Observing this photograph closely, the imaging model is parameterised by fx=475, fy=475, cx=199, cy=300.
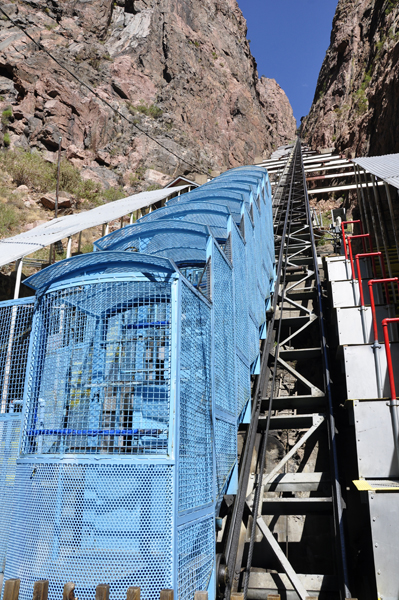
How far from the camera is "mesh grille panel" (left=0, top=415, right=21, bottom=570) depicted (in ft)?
14.3

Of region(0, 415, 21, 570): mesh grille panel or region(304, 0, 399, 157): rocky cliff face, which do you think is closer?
region(0, 415, 21, 570): mesh grille panel

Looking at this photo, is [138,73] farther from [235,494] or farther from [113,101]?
[235,494]

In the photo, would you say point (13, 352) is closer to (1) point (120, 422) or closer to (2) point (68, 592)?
(1) point (120, 422)

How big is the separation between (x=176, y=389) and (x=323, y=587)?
3.44m

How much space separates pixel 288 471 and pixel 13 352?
4.72 metres

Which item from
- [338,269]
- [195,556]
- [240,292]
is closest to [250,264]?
[240,292]

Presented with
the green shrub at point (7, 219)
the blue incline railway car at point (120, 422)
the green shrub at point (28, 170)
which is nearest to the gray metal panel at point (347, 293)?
the blue incline railway car at point (120, 422)

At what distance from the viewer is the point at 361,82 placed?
2873 centimetres

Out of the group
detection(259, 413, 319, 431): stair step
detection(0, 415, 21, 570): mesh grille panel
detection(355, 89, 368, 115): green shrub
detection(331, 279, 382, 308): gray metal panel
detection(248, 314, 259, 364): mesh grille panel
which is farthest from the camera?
detection(355, 89, 368, 115): green shrub

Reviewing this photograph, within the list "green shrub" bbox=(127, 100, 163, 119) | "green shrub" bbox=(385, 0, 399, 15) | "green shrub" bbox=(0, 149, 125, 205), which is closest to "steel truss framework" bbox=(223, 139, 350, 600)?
"green shrub" bbox=(0, 149, 125, 205)

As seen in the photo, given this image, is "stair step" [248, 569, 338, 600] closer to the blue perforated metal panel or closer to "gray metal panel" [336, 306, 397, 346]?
"gray metal panel" [336, 306, 397, 346]

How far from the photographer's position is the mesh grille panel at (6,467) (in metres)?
4.36

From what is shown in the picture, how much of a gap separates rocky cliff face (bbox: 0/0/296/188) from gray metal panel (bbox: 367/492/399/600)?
27074 millimetres

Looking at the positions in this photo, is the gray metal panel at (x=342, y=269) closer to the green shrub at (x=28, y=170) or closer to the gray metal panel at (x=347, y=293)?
the gray metal panel at (x=347, y=293)
